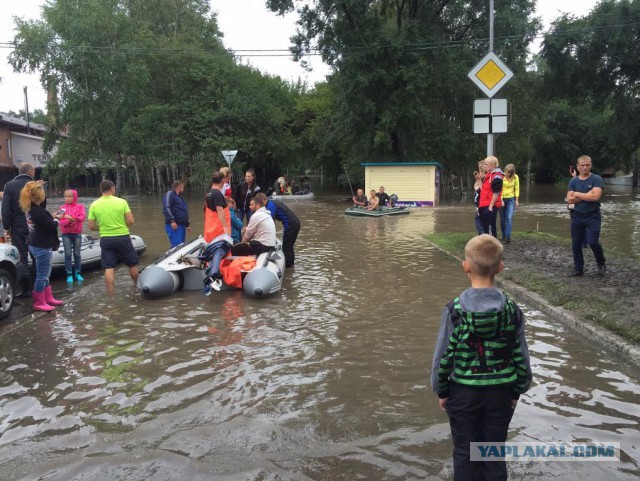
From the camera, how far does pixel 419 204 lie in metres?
28.0

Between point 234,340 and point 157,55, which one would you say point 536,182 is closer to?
point 157,55

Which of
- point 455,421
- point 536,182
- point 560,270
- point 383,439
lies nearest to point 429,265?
point 560,270

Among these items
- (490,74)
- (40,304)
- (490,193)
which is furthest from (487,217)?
(40,304)

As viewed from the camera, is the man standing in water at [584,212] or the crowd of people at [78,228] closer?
the crowd of people at [78,228]

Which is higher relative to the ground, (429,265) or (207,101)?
(207,101)

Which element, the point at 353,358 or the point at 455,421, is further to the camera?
the point at 353,358

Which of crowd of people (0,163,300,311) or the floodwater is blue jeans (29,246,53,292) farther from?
the floodwater

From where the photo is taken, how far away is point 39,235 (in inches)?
292

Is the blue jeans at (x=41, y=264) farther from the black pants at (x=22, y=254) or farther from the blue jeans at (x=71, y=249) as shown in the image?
the blue jeans at (x=71, y=249)

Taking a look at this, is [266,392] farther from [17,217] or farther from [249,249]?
[17,217]

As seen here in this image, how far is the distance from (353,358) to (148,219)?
59.3 feet

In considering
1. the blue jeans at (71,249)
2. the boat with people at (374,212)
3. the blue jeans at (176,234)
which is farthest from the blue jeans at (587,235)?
the boat with people at (374,212)

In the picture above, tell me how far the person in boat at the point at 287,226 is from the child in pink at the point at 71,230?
3455mm

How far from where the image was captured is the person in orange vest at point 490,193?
33.9 feet
